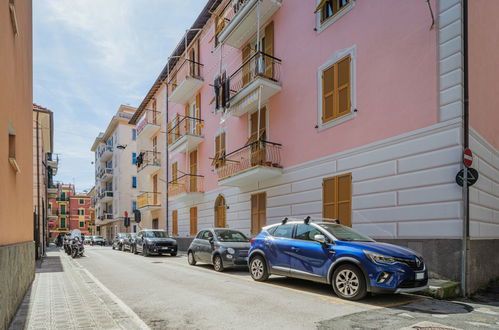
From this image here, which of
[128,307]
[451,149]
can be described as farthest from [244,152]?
[128,307]

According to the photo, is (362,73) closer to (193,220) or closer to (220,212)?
(220,212)

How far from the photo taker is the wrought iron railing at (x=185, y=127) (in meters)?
22.3

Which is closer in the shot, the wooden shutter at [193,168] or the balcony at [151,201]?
the wooden shutter at [193,168]

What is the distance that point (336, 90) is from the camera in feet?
39.3

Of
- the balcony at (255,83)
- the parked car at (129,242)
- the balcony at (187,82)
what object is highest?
the balcony at (187,82)

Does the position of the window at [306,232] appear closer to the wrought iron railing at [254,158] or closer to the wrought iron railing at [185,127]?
the wrought iron railing at [254,158]

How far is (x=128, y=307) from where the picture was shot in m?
6.85

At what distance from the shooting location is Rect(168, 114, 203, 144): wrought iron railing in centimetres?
2230

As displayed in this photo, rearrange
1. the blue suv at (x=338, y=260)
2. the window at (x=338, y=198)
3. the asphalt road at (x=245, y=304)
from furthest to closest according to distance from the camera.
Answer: the window at (x=338, y=198) < the blue suv at (x=338, y=260) < the asphalt road at (x=245, y=304)

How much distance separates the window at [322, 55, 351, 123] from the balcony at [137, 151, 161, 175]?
1955 centimetres

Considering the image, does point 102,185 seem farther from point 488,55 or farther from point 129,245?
point 488,55

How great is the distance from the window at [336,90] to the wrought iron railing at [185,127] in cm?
1033

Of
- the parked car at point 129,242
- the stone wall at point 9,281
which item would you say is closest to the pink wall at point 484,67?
the stone wall at point 9,281

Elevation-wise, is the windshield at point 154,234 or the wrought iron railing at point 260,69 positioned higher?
the wrought iron railing at point 260,69
